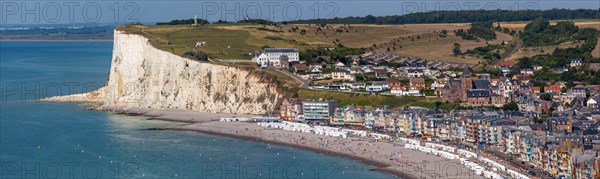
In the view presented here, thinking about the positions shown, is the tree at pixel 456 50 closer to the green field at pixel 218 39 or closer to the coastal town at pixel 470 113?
the coastal town at pixel 470 113

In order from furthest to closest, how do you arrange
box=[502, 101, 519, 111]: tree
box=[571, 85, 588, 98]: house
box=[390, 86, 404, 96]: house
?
box=[390, 86, 404, 96]: house
box=[571, 85, 588, 98]: house
box=[502, 101, 519, 111]: tree

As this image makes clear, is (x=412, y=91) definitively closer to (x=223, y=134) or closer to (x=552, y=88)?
(x=552, y=88)

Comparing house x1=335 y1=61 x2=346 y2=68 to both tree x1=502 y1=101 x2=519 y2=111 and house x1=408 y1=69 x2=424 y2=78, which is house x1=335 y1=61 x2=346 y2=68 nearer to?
house x1=408 y1=69 x2=424 y2=78

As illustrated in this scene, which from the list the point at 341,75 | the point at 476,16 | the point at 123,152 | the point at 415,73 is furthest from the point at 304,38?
the point at 123,152

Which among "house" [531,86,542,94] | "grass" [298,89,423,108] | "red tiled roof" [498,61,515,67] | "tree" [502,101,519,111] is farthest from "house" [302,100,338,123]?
"red tiled roof" [498,61,515,67]

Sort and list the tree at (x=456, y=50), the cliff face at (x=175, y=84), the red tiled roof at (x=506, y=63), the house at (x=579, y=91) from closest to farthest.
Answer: the house at (x=579, y=91) → the cliff face at (x=175, y=84) → the red tiled roof at (x=506, y=63) → the tree at (x=456, y=50)

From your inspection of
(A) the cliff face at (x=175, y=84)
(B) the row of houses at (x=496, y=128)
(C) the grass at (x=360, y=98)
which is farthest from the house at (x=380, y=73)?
(B) the row of houses at (x=496, y=128)
